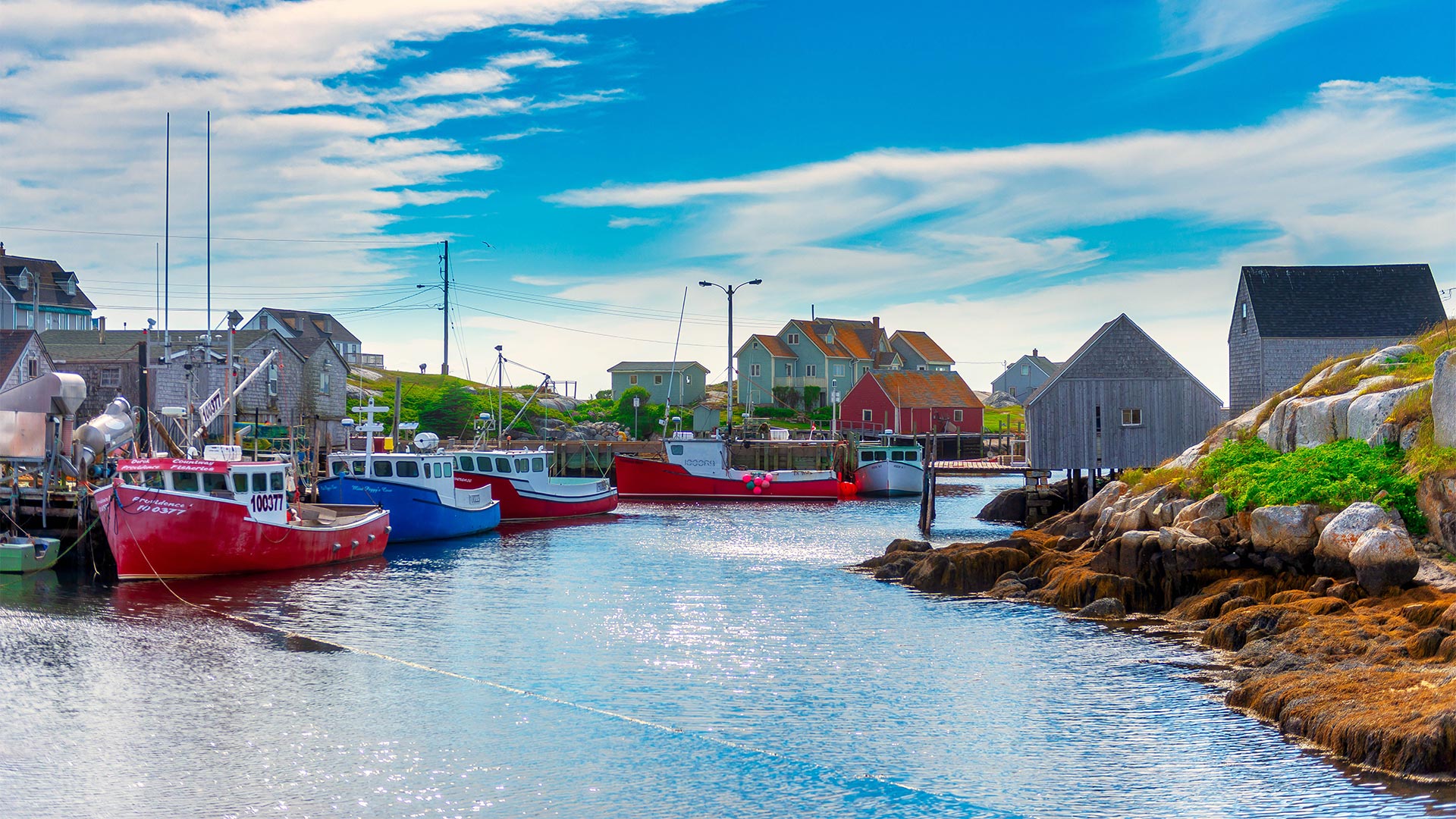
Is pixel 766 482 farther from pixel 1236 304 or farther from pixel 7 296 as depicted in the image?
pixel 7 296

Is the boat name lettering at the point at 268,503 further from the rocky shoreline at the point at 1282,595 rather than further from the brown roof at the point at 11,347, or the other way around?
the brown roof at the point at 11,347

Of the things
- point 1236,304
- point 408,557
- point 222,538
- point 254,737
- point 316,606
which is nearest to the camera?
point 254,737

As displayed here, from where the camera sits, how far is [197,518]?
93.2 ft

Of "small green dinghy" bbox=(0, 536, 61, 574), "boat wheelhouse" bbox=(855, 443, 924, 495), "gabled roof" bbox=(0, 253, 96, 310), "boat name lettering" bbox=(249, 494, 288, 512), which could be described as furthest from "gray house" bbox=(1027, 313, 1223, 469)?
"gabled roof" bbox=(0, 253, 96, 310)

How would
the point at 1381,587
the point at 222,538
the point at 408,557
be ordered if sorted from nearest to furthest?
the point at 1381,587 → the point at 222,538 → the point at 408,557

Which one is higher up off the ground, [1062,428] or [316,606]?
[1062,428]

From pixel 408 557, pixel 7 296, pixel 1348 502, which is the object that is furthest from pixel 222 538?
pixel 7 296

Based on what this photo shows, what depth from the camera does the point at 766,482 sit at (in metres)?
62.6

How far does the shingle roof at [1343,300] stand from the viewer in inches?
1780

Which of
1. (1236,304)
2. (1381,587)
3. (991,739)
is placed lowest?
(991,739)

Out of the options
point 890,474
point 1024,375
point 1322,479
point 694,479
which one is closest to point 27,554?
point 1322,479

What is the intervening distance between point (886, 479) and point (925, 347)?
45.5 meters

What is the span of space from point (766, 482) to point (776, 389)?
118ft

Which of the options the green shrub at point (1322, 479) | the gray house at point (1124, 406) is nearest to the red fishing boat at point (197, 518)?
the green shrub at point (1322, 479)
